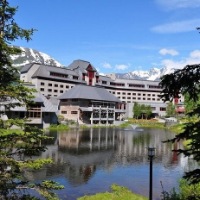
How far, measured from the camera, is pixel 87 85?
345 ft

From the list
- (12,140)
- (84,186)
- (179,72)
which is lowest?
(84,186)

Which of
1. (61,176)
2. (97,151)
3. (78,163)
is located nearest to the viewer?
(61,176)

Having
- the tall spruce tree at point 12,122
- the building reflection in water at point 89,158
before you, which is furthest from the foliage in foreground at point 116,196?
the tall spruce tree at point 12,122

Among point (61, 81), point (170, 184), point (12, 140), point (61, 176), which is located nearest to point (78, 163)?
point (61, 176)

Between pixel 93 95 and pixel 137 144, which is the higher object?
pixel 93 95

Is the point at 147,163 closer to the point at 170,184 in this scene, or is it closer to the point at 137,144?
the point at 170,184

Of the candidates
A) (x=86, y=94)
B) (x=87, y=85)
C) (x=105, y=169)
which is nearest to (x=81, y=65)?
(x=87, y=85)

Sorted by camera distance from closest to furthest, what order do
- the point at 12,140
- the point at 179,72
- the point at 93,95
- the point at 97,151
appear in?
the point at 179,72 < the point at 12,140 < the point at 97,151 < the point at 93,95

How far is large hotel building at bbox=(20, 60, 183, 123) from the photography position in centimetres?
10062

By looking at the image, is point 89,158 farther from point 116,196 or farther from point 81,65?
point 81,65

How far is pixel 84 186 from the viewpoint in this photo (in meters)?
25.5

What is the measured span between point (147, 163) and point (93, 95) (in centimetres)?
6277

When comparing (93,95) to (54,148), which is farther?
(93,95)

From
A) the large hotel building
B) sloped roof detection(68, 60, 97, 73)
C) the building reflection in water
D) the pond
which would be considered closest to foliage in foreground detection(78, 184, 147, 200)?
the pond
